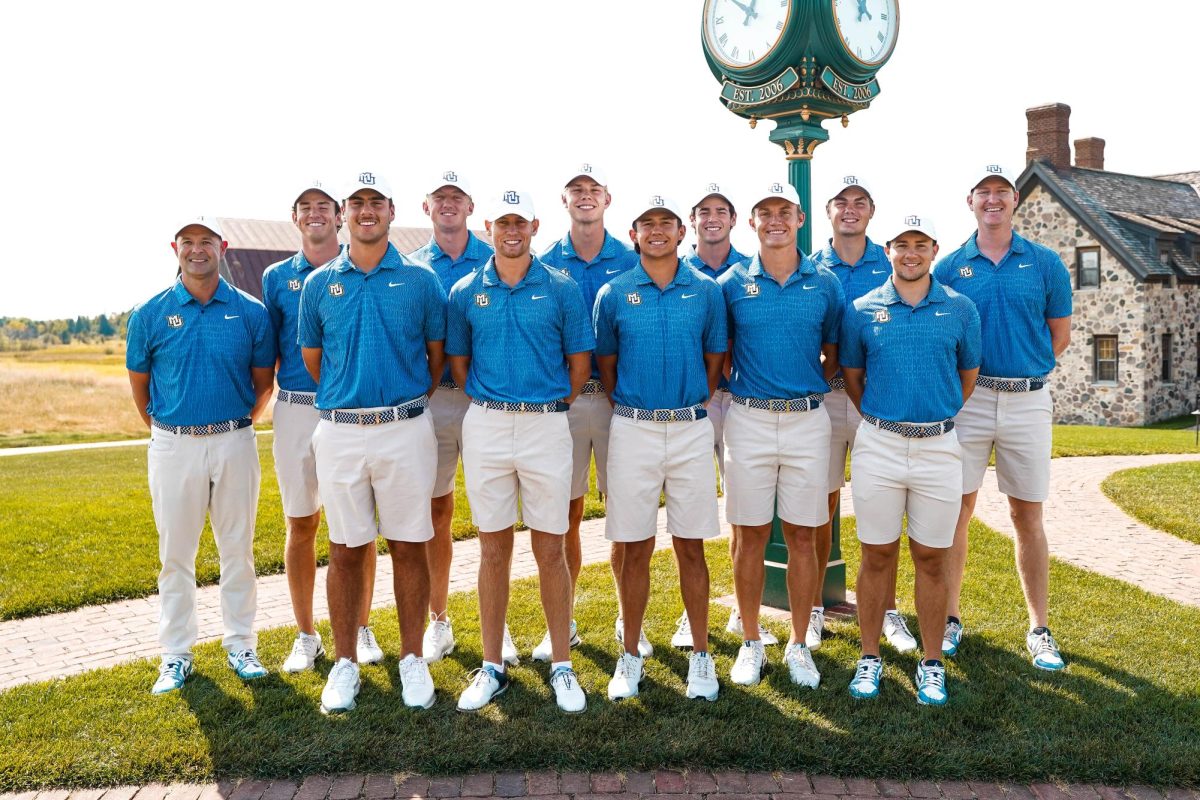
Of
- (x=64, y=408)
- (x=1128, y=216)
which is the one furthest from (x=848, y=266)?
(x=64, y=408)

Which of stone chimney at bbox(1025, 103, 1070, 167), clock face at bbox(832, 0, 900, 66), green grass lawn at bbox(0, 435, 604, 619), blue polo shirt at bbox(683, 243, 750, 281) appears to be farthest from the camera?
stone chimney at bbox(1025, 103, 1070, 167)

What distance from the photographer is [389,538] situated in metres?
4.72

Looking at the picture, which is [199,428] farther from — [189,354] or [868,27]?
[868,27]

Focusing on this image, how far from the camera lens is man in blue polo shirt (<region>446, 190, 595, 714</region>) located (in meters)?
4.56

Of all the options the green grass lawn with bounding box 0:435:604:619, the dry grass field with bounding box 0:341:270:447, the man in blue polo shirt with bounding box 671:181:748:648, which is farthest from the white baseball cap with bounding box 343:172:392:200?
the dry grass field with bounding box 0:341:270:447

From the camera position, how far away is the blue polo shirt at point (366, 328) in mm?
4531

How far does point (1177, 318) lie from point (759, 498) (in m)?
26.5

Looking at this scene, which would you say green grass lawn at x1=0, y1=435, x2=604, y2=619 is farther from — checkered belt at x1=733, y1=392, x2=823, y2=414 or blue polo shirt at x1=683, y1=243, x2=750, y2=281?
checkered belt at x1=733, y1=392, x2=823, y2=414

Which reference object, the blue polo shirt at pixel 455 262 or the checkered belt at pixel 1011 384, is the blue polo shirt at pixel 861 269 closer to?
the checkered belt at pixel 1011 384

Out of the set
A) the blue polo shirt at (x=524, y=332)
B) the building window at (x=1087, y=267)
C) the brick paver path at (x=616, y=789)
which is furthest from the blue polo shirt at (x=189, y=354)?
the building window at (x=1087, y=267)

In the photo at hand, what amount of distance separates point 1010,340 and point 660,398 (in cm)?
193

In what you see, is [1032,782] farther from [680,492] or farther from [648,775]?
[680,492]

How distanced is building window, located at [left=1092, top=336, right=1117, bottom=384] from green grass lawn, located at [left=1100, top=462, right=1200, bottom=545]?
14132 mm

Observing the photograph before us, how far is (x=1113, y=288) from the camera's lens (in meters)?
25.9
